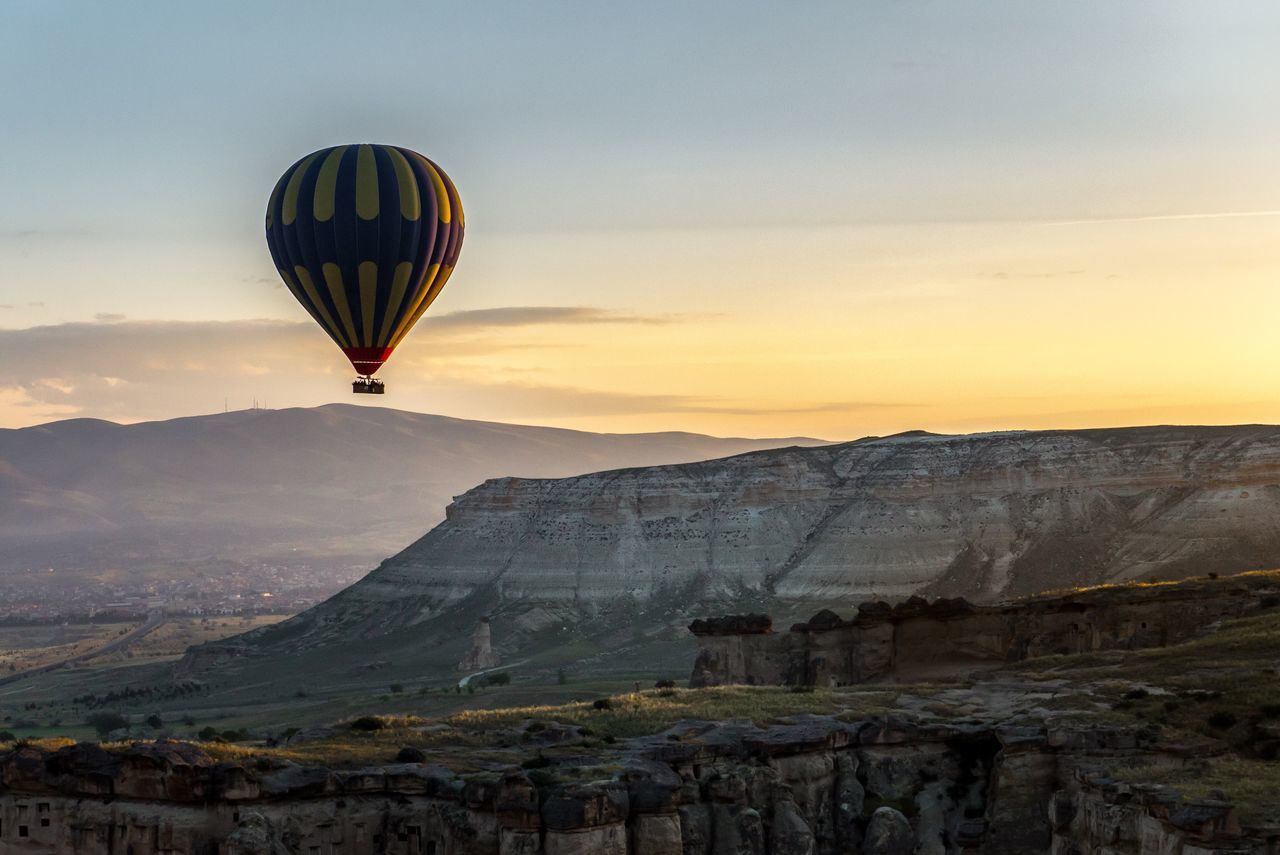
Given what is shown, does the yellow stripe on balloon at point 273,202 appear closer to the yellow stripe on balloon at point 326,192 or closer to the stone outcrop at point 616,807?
the yellow stripe on balloon at point 326,192

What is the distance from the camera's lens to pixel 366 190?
263 feet

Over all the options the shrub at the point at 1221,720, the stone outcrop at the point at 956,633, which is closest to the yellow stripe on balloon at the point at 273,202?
the stone outcrop at the point at 956,633

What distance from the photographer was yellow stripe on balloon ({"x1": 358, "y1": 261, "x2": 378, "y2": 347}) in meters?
81.4

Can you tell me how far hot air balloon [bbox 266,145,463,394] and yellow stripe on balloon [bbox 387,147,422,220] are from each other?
42mm

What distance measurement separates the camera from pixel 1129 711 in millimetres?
60500

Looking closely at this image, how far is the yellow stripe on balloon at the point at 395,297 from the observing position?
8238 cm

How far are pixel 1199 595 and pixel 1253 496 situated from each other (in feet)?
204

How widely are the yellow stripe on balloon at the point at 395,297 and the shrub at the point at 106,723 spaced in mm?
39651

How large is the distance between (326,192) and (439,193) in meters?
5.19

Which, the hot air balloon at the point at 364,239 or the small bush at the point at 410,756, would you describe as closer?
the small bush at the point at 410,756

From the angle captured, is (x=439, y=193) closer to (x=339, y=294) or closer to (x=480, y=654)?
(x=339, y=294)

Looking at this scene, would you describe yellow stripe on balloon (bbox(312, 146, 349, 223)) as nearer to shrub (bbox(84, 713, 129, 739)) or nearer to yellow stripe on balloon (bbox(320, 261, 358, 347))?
yellow stripe on balloon (bbox(320, 261, 358, 347))

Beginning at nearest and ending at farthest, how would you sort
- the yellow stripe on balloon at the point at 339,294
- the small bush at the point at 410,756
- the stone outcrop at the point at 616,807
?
the stone outcrop at the point at 616,807 < the small bush at the point at 410,756 < the yellow stripe on balloon at the point at 339,294

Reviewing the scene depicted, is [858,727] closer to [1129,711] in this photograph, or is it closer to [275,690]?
[1129,711]
